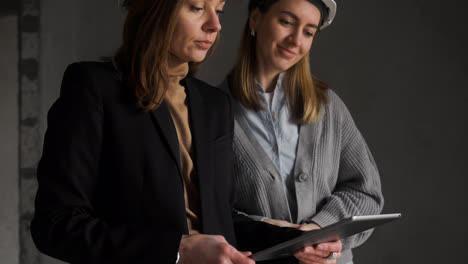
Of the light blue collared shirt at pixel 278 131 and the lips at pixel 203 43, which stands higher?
the lips at pixel 203 43

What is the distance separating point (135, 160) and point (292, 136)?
75cm

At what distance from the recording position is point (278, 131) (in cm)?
198

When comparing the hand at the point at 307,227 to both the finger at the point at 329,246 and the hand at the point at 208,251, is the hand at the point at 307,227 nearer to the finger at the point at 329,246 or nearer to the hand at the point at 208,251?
the finger at the point at 329,246

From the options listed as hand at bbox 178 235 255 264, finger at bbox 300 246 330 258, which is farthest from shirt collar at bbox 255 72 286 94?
hand at bbox 178 235 255 264

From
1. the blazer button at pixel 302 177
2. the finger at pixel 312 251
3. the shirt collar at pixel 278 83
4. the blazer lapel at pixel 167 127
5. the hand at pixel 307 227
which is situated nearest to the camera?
the blazer lapel at pixel 167 127

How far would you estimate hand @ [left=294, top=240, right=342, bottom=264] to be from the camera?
4.88ft

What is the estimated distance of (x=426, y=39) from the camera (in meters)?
3.35

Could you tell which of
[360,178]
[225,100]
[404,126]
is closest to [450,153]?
[404,126]

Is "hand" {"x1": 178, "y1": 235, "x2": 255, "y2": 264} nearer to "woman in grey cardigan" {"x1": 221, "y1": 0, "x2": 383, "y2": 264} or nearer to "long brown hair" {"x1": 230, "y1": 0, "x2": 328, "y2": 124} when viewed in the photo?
"woman in grey cardigan" {"x1": 221, "y1": 0, "x2": 383, "y2": 264}

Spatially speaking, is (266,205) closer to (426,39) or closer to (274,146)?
(274,146)

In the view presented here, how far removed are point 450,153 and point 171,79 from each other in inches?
89.6

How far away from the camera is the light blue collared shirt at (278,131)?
1.93m

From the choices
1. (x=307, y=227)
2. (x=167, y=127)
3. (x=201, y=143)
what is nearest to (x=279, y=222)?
(x=307, y=227)

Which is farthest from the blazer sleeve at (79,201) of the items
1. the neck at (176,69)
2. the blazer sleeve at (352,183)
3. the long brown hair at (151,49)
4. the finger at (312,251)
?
the blazer sleeve at (352,183)
